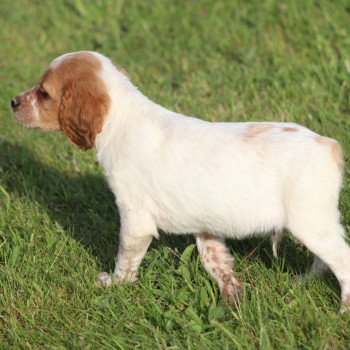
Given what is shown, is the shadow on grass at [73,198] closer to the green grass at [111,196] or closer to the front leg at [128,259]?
the green grass at [111,196]

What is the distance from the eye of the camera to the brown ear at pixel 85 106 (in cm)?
430

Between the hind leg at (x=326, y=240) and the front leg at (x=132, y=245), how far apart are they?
90 cm

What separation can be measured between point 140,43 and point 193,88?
147 centimetres

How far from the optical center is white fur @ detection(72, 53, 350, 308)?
3.90m

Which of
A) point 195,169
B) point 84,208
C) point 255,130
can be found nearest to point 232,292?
point 195,169

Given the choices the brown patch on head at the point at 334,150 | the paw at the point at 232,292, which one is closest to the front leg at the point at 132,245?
the paw at the point at 232,292

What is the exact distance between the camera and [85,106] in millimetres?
4293

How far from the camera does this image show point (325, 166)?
3908mm

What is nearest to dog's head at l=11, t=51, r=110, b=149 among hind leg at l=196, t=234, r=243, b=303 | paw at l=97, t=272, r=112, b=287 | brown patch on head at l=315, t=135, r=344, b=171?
paw at l=97, t=272, r=112, b=287

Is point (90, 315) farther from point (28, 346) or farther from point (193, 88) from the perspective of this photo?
point (193, 88)

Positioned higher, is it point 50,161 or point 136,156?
point 136,156

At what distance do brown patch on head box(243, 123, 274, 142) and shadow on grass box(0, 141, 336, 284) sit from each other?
86 cm

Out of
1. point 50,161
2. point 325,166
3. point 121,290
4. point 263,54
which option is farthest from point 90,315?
point 263,54

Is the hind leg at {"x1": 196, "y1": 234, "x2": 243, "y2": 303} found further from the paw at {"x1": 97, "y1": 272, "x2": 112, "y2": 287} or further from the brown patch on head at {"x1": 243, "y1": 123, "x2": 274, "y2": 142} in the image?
the brown patch on head at {"x1": 243, "y1": 123, "x2": 274, "y2": 142}
